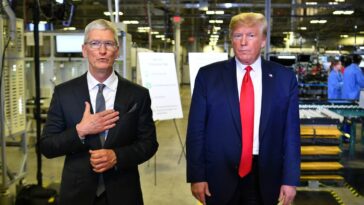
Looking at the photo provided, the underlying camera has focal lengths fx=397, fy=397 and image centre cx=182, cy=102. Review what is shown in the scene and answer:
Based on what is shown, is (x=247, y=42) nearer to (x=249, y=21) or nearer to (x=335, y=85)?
(x=249, y=21)

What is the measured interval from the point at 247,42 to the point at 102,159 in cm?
89

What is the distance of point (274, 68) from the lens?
81.8 inches

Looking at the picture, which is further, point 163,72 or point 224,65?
point 163,72

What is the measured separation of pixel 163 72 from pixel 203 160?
311 cm

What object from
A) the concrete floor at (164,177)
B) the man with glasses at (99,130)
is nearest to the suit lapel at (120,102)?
the man with glasses at (99,130)

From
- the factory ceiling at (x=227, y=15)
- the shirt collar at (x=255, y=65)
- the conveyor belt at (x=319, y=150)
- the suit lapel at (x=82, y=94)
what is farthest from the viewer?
the factory ceiling at (x=227, y=15)

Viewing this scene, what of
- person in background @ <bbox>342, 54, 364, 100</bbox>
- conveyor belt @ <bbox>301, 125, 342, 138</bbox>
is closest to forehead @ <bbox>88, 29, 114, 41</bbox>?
conveyor belt @ <bbox>301, 125, 342, 138</bbox>

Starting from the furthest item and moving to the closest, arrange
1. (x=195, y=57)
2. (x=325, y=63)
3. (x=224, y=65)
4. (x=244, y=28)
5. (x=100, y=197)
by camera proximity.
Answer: (x=325, y=63)
(x=195, y=57)
(x=224, y=65)
(x=244, y=28)
(x=100, y=197)

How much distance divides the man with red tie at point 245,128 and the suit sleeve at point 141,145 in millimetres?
263

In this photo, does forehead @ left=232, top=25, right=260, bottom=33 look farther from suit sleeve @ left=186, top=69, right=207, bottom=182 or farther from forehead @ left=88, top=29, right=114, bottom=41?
forehead @ left=88, top=29, right=114, bottom=41

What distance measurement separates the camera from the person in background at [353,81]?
25.3ft

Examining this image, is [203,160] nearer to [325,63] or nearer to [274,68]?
[274,68]

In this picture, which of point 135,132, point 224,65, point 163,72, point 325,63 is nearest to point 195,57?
point 163,72

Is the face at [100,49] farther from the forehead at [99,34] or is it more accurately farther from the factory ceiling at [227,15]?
the factory ceiling at [227,15]
